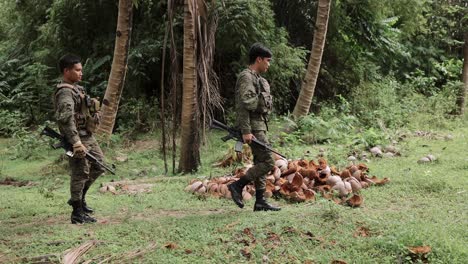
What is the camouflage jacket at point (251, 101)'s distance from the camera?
576 centimetres

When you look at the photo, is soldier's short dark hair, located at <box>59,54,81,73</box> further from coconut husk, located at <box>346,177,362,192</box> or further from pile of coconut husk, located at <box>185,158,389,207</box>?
coconut husk, located at <box>346,177,362,192</box>

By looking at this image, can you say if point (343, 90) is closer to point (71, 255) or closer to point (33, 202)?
point (33, 202)

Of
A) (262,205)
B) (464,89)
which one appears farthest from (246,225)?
(464,89)

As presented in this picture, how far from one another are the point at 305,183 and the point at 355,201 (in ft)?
2.86

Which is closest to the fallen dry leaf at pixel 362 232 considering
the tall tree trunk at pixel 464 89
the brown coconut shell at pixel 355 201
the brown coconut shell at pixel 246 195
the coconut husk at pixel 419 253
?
the coconut husk at pixel 419 253

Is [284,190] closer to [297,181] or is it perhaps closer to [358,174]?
[297,181]

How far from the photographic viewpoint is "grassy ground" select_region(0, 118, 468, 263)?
4.72 meters

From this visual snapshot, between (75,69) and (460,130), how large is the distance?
1007 cm

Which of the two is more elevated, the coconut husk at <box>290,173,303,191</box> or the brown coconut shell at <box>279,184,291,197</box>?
the coconut husk at <box>290,173,303,191</box>

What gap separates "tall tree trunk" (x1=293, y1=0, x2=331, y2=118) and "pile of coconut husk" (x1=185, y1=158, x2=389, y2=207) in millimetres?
3787

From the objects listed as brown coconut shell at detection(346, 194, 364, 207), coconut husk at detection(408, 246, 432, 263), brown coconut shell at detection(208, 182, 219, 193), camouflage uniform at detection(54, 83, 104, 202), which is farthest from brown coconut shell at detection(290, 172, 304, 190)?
camouflage uniform at detection(54, 83, 104, 202)

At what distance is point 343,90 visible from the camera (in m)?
15.1

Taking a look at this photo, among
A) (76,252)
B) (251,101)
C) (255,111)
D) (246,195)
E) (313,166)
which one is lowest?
(246,195)

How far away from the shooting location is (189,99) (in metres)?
8.33
